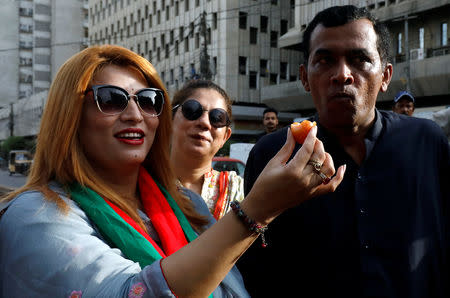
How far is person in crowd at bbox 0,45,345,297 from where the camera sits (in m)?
1.34

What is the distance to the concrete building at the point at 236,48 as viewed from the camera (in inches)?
1484

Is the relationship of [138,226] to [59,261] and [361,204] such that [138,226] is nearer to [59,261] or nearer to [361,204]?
[59,261]

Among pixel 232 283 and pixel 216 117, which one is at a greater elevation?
pixel 216 117

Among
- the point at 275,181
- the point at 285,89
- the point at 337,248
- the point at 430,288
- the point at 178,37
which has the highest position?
the point at 178,37

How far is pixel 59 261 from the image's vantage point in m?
1.36

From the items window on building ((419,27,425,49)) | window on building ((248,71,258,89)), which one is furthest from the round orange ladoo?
window on building ((248,71,258,89))

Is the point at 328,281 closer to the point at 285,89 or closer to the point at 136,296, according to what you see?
the point at 136,296

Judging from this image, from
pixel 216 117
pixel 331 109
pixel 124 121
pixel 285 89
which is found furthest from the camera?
pixel 285 89

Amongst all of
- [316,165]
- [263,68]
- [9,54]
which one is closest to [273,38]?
[263,68]

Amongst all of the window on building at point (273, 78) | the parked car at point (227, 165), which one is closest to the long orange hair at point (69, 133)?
the parked car at point (227, 165)

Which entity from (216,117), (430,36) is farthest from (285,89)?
(216,117)

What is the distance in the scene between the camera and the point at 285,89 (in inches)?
1401

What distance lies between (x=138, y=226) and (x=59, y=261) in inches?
16.5

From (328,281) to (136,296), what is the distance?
3.03ft
